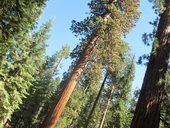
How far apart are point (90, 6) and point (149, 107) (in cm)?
1218

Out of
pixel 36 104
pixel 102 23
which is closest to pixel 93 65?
pixel 102 23

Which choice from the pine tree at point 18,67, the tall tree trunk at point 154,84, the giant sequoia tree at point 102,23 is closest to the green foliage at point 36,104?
the pine tree at point 18,67

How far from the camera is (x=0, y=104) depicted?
2177cm

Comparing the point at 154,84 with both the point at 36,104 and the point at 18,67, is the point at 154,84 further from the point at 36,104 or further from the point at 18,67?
the point at 36,104

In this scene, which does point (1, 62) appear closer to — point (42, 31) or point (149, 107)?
point (42, 31)

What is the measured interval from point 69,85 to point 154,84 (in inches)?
290

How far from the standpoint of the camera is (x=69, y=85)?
1256 centimetres

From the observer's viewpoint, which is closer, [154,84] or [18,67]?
[154,84]

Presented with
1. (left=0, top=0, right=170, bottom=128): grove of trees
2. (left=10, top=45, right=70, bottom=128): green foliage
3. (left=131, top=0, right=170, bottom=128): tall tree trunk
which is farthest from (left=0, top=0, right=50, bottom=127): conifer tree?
(left=131, top=0, right=170, bottom=128): tall tree trunk

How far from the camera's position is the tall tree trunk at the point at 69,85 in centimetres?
1120

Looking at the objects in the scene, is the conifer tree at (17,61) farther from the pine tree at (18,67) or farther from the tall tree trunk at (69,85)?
the tall tree trunk at (69,85)

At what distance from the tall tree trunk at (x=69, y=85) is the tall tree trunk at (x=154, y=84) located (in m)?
6.42

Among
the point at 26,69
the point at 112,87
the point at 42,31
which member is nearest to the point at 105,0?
the point at 26,69

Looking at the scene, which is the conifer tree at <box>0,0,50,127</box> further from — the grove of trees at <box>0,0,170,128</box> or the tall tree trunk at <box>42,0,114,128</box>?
the tall tree trunk at <box>42,0,114,128</box>
